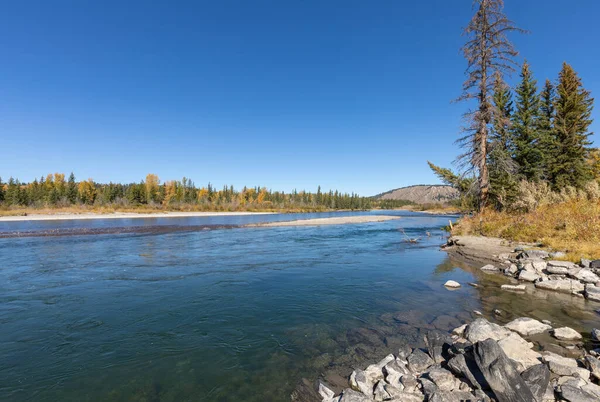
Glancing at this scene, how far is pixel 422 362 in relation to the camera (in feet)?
19.4

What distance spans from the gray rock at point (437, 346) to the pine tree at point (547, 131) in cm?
2782

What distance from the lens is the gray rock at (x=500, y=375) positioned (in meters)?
4.43

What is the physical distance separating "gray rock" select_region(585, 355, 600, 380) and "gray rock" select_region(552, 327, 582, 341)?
1.74 metres

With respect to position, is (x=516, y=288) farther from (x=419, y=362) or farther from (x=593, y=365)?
(x=419, y=362)

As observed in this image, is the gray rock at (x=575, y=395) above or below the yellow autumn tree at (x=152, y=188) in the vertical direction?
below

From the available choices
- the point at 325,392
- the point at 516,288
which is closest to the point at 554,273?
the point at 516,288

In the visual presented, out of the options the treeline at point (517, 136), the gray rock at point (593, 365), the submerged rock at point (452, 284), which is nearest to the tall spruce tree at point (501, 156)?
the treeline at point (517, 136)

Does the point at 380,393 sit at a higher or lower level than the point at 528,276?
lower

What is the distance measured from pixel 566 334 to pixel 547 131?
28.1 m

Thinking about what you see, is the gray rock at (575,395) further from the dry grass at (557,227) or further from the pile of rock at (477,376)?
the dry grass at (557,227)

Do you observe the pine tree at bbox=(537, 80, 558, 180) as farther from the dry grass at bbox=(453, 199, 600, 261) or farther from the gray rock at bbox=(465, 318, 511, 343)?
the gray rock at bbox=(465, 318, 511, 343)

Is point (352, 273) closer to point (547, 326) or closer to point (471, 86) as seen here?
→ point (547, 326)

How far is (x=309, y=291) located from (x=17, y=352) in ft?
30.5

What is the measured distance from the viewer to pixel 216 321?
910 centimetres
